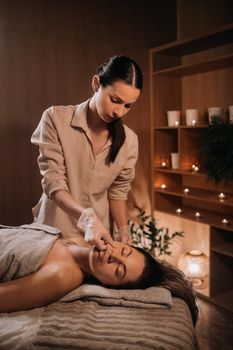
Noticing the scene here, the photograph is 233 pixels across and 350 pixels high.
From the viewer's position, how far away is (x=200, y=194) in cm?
300

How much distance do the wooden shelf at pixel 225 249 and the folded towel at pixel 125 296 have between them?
1.42m

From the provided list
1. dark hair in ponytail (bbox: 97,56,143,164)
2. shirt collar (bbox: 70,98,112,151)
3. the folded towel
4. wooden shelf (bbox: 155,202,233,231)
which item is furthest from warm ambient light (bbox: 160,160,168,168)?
the folded towel

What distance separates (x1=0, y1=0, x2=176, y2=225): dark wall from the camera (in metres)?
2.57

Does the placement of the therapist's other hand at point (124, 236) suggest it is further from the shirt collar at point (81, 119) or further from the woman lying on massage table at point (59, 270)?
the shirt collar at point (81, 119)

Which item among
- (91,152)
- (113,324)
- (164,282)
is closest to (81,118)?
(91,152)

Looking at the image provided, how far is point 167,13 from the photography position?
129 inches

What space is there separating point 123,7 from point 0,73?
1204 mm

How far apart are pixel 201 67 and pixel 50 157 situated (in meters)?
1.70

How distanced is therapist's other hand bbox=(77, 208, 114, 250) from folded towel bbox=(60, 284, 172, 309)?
167 millimetres

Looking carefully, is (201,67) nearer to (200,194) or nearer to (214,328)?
(200,194)

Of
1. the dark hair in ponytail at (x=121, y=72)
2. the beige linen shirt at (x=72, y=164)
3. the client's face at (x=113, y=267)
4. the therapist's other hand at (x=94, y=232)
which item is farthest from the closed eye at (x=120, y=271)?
the dark hair in ponytail at (x=121, y=72)

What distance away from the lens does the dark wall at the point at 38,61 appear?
2572 mm

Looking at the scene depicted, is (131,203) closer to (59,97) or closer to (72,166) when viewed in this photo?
(59,97)

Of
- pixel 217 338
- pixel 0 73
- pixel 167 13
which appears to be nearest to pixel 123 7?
pixel 167 13
